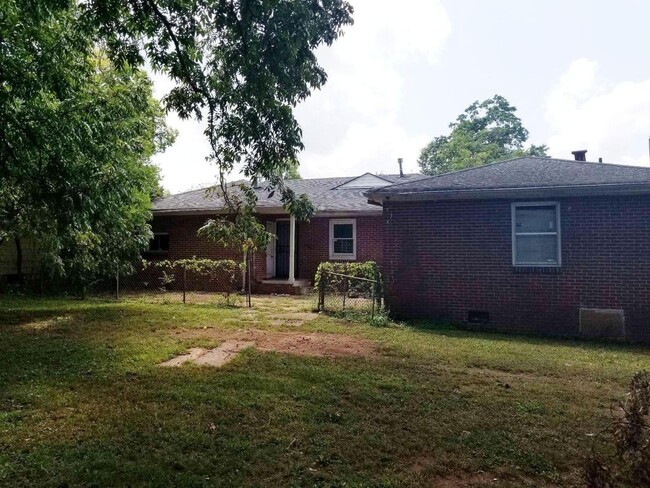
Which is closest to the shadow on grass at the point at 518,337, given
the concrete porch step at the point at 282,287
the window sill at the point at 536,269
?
the window sill at the point at 536,269

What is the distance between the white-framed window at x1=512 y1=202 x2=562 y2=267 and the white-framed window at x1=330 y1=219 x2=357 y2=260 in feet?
21.6

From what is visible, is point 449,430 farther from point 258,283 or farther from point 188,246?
point 188,246

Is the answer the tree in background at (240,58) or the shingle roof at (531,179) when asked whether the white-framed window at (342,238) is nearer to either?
the shingle roof at (531,179)

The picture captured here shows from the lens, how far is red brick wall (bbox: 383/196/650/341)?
26.2 ft

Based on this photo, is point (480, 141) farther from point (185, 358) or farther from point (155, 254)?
point (185, 358)

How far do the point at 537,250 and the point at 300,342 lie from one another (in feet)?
17.0

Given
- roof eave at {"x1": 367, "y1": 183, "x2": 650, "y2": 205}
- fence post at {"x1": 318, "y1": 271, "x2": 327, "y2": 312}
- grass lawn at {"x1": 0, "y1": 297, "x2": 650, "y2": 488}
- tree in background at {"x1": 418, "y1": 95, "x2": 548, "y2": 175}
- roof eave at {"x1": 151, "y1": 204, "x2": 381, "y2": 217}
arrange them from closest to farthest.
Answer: grass lawn at {"x1": 0, "y1": 297, "x2": 650, "y2": 488} < roof eave at {"x1": 367, "y1": 183, "x2": 650, "y2": 205} < fence post at {"x1": 318, "y1": 271, "x2": 327, "y2": 312} < roof eave at {"x1": 151, "y1": 204, "x2": 381, "y2": 217} < tree in background at {"x1": 418, "y1": 95, "x2": 548, "y2": 175}

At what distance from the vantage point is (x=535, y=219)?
28.6ft

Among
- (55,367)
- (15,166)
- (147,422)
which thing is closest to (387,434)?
(147,422)

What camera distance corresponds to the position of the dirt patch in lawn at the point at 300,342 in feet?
20.7

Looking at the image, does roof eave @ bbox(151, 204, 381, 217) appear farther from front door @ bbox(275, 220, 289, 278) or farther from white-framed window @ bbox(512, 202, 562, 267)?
white-framed window @ bbox(512, 202, 562, 267)

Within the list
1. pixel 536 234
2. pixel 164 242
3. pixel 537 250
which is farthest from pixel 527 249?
pixel 164 242

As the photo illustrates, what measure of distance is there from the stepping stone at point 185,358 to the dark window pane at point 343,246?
8917 mm

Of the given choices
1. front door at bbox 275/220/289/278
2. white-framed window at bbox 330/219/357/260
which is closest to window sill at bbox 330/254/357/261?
white-framed window at bbox 330/219/357/260
